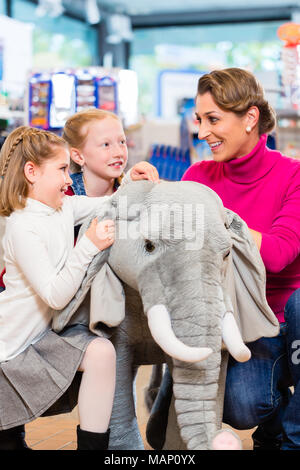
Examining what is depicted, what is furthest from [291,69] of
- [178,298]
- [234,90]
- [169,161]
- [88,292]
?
[178,298]

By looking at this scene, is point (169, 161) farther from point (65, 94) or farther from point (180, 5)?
point (180, 5)

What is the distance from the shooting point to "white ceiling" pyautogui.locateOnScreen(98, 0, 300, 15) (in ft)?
33.3

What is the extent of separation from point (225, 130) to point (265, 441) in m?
0.92

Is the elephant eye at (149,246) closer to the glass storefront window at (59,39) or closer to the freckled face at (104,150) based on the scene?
the freckled face at (104,150)

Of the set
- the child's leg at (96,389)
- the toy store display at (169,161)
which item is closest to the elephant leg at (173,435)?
the child's leg at (96,389)

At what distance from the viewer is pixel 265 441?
1.86 metres

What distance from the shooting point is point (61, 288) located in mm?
1396

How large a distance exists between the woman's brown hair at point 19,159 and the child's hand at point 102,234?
228 mm

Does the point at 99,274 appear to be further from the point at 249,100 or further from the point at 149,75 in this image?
the point at 149,75

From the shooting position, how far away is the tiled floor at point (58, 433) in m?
2.08
